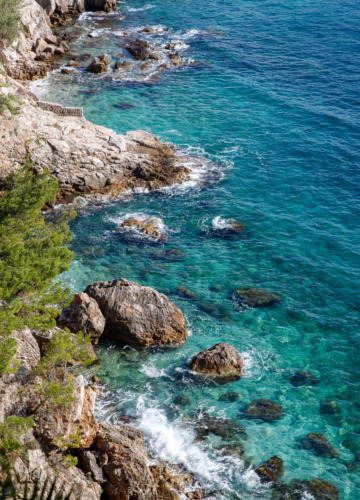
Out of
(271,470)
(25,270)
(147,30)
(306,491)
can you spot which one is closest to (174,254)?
(25,270)

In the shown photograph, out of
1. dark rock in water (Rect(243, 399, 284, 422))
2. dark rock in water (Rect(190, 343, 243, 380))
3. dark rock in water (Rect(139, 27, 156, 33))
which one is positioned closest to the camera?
dark rock in water (Rect(243, 399, 284, 422))

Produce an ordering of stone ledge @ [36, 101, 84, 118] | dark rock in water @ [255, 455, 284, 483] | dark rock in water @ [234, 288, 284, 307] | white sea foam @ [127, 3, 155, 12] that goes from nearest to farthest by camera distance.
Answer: dark rock in water @ [255, 455, 284, 483] → dark rock in water @ [234, 288, 284, 307] → stone ledge @ [36, 101, 84, 118] → white sea foam @ [127, 3, 155, 12]

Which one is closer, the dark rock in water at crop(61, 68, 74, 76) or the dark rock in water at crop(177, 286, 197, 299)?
the dark rock in water at crop(177, 286, 197, 299)

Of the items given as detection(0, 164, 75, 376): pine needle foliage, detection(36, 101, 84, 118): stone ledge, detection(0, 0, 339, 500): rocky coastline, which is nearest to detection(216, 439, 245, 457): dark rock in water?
detection(0, 0, 339, 500): rocky coastline

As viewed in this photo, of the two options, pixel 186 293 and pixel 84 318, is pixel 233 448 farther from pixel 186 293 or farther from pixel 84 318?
pixel 186 293

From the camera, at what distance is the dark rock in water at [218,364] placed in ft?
82.9

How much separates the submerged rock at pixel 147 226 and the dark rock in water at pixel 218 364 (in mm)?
12713

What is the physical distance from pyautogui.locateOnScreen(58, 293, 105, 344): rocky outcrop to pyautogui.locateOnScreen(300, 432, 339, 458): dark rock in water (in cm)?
1223

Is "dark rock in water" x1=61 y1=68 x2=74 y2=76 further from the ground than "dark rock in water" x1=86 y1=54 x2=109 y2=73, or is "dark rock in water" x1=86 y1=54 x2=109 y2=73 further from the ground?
"dark rock in water" x1=86 y1=54 x2=109 y2=73

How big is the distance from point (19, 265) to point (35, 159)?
1984 cm

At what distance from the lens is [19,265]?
19.2 m

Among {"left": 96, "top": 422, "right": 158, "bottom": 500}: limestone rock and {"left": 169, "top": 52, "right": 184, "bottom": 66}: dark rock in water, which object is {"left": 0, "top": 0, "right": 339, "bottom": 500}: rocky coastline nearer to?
{"left": 96, "top": 422, "right": 158, "bottom": 500}: limestone rock

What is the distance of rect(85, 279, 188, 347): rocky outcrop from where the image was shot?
26609mm

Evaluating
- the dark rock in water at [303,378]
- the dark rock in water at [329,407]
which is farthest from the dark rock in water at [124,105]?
the dark rock in water at [329,407]
